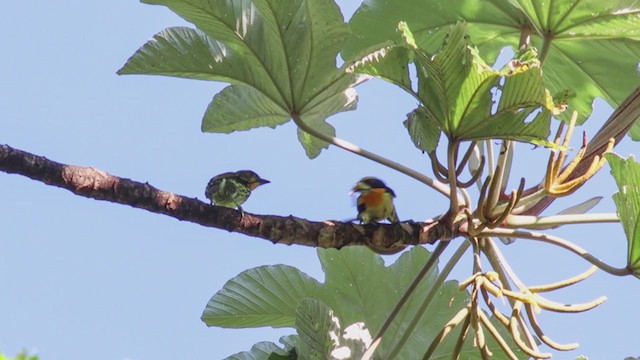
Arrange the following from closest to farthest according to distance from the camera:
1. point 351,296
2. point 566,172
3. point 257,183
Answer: point 566,172
point 257,183
point 351,296

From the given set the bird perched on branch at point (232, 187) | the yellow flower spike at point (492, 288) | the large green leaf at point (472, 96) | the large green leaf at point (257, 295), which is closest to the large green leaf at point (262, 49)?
the bird perched on branch at point (232, 187)

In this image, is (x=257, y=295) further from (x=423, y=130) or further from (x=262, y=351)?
(x=423, y=130)

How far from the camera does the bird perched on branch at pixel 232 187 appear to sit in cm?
256

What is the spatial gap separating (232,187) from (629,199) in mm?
1134

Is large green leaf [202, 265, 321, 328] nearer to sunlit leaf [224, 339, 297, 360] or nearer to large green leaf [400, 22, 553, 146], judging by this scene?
sunlit leaf [224, 339, 297, 360]

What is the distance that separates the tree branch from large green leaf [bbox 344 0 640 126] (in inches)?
33.9

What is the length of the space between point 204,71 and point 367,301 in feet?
3.35

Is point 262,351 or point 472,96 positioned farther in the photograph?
point 262,351

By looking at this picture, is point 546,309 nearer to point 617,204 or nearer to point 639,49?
point 617,204

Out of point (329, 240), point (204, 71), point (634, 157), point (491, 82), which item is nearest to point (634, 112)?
point (634, 157)

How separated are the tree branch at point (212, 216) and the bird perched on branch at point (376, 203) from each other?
155 mm

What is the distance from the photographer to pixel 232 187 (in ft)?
8.48

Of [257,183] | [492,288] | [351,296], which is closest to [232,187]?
[257,183]

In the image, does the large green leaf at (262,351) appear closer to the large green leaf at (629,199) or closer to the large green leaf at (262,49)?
the large green leaf at (262,49)
